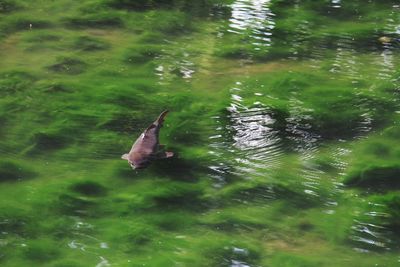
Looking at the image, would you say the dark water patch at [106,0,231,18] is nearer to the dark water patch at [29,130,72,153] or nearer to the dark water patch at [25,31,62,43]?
the dark water patch at [25,31,62,43]

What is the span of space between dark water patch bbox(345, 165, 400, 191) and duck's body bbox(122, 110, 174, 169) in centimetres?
75

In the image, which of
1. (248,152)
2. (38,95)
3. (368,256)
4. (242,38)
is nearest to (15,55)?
(38,95)

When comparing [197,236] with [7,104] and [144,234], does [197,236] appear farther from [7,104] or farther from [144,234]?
[7,104]

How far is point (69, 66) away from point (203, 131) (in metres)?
0.96

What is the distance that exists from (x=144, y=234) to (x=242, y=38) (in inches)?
70.6

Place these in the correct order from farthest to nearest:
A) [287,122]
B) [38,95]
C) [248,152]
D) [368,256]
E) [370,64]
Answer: [370,64], [38,95], [287,122], [248,152], [368,256]

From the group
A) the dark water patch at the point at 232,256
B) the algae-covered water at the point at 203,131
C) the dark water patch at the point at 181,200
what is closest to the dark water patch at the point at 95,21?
the algae-covered water at the point at 203,131

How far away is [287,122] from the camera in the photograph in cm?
294

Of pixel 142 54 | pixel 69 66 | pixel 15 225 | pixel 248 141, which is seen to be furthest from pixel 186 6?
pixel 15 225

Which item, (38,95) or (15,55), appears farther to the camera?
(15,55)

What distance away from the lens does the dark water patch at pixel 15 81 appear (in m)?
3.18

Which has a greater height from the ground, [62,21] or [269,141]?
[62,21]

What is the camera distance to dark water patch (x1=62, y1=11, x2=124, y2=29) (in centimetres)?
391

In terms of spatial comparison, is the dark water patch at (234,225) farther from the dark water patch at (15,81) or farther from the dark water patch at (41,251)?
the dark water patch at (15,81)
